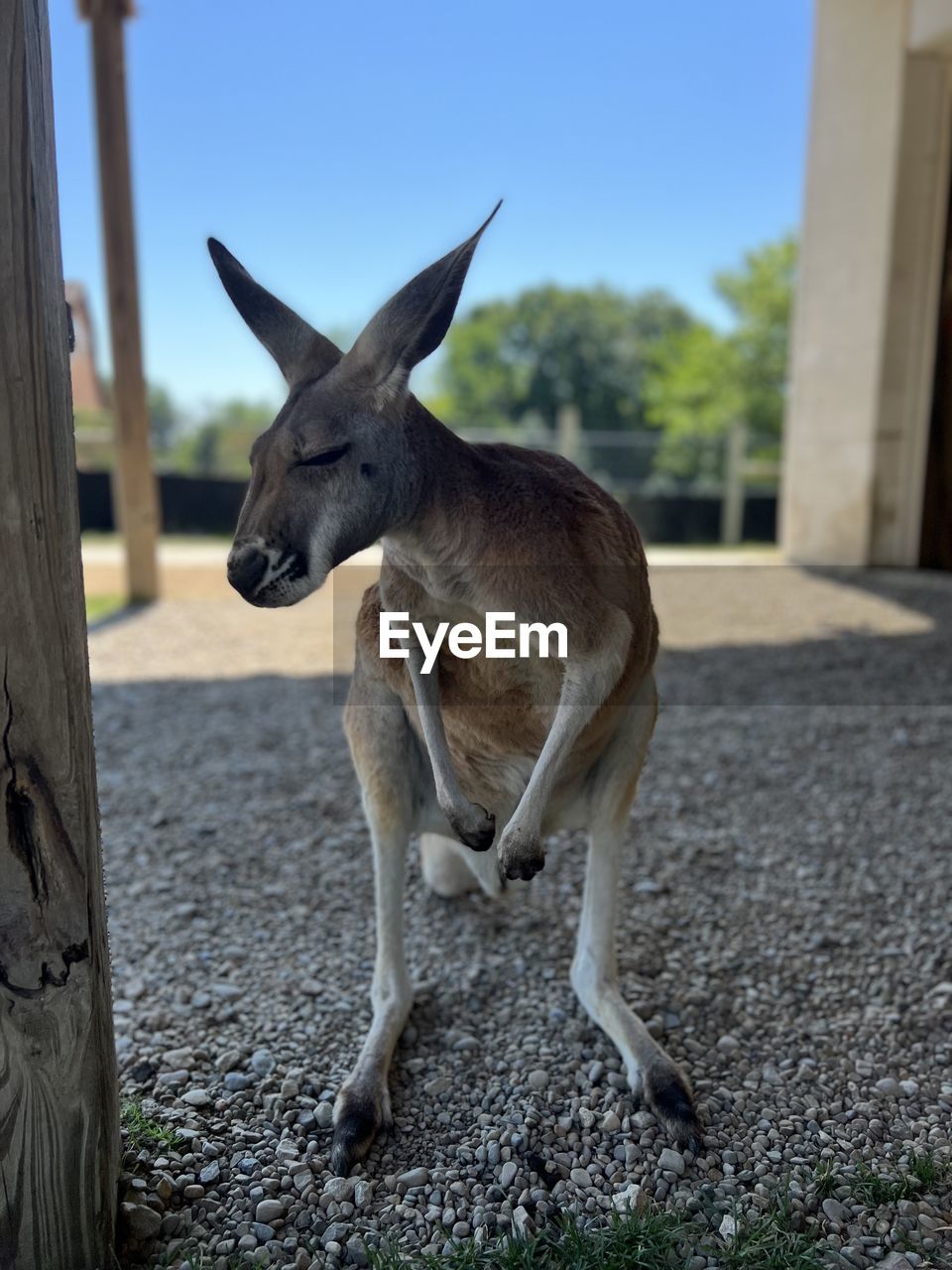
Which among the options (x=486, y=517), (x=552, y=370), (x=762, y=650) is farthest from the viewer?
(x=552, y=370)

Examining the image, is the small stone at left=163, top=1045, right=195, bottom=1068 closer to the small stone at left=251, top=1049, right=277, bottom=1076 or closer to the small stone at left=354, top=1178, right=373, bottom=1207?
the small stone at left=251, top=1049, right=277, bottom=1076

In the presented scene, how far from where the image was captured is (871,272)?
8164 millimetres

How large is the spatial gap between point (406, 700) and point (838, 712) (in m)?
3.35

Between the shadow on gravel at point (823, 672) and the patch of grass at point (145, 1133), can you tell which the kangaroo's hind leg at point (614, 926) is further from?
the shadow on gravel at point (823, 672)

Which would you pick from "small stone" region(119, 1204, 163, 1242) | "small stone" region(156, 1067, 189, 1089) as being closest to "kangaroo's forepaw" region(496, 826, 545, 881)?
"small stone" region(119, 1204, 163, 1242)

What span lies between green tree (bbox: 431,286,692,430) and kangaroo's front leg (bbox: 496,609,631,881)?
1039 inches

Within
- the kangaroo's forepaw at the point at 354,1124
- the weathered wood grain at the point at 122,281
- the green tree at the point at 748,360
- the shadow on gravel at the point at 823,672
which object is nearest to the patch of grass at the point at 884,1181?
the kangaroo's forepaw at the point at 354,1124

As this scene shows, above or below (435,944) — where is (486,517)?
above

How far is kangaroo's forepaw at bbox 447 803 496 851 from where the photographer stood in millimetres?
1692

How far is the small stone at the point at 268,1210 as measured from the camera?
163cm

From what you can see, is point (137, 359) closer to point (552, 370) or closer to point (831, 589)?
point (831, 589)

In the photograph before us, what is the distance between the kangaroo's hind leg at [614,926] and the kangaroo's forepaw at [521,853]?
42 cm

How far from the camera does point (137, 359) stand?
6.77 meters

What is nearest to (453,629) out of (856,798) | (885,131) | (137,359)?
(856,798)
